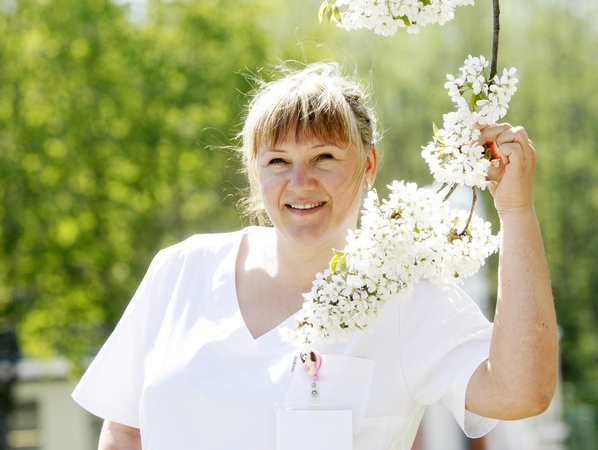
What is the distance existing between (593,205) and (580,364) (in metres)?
5.83

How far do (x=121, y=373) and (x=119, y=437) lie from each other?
Answer: 7.7 inches

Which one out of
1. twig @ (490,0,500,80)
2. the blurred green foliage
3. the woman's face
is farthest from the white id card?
the blurred green foliage

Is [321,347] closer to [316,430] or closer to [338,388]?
[338,388]

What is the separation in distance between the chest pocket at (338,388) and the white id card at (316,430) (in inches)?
1.6

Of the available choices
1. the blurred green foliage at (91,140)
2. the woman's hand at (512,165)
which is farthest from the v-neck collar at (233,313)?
the blurred green foliage at (91,140)

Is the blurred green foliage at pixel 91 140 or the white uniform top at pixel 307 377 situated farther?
the blurred green foliage at pixel 91 140

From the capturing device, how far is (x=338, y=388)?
2498mm

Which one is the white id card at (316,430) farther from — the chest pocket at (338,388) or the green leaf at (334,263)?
the green leaf at (334,263)

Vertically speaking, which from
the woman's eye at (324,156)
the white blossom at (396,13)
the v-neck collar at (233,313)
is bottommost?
the v-neck collar at (233,313)

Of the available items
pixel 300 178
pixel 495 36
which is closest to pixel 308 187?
pixel 300 178

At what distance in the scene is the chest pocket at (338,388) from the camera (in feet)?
8.13

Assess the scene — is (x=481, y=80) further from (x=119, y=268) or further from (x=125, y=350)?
(x=119, y=268)

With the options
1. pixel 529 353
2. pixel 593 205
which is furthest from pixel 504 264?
pixel 593 205

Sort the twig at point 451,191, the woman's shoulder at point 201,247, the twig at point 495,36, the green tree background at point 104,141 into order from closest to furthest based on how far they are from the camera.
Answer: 1. the twig at point 495,36
2. the twig at point 451,191
3. the woman's shoulder at point 201,247
4. the green tree background at point 104,141
